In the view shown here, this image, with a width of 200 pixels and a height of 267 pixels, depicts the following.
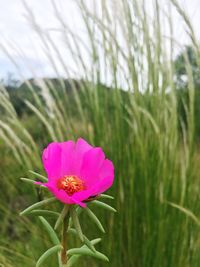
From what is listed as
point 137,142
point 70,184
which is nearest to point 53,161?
point 70,184

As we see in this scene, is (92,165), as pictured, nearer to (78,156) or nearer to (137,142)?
(78,156)

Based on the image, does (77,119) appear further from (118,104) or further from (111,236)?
(111,236)

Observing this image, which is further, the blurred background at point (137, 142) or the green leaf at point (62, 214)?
the blurred background at point (137, 142)

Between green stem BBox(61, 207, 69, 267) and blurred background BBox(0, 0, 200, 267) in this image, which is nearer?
green stem BBox(61, 207, 69, 267)

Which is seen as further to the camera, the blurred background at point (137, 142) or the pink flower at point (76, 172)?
the blurred background at point (137, 142)

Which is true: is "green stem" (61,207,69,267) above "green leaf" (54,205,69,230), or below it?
below

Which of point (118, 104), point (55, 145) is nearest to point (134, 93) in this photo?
point (118, 104)

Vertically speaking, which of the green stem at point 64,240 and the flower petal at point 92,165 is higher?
the flower petal at point 92,165
